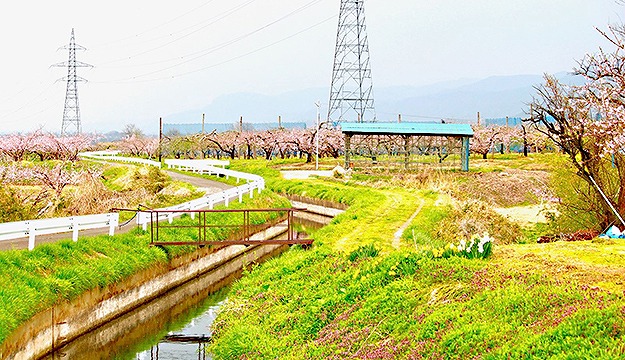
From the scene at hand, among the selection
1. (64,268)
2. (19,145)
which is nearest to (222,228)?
(64,268)

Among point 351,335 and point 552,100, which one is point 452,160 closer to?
point 552,100

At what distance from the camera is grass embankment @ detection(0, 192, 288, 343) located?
569 inches

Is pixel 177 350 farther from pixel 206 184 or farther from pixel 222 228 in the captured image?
pixel 206 184

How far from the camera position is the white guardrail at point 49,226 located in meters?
17.0

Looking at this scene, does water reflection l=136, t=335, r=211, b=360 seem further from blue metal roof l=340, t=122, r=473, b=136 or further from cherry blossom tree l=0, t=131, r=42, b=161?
cherry blossom tree l=0, t=131, r=42, b=161

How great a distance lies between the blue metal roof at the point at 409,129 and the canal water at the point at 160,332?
99.5 feet

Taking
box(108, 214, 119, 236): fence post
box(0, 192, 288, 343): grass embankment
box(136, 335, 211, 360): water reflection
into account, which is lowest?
box(136, 335, 211, 360): water reflection

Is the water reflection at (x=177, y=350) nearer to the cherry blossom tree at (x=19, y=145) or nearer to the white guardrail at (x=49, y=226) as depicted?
the white guardrail at (x=49, y=226)

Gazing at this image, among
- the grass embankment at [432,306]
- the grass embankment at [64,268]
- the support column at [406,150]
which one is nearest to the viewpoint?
the grass embankment at [432,306]

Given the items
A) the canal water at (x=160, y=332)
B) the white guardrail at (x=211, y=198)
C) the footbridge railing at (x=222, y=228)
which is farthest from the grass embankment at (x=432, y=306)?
the white guardrail at (x=211, y=198)

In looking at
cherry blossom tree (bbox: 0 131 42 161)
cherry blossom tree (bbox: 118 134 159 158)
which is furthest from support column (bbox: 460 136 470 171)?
cherry blossom tree (bbox: 118 134 159 158)

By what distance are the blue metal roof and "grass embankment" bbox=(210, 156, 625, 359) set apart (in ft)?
105

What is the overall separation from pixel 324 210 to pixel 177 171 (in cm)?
2037

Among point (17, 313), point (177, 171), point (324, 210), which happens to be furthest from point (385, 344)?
point (177, 171)
